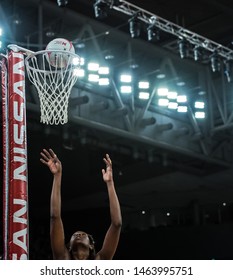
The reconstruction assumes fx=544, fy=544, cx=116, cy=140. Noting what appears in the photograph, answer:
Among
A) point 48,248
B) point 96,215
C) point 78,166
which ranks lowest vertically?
point 48,248

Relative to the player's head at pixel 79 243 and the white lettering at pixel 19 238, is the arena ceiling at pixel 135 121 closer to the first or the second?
the white lettering at pixel 19 238

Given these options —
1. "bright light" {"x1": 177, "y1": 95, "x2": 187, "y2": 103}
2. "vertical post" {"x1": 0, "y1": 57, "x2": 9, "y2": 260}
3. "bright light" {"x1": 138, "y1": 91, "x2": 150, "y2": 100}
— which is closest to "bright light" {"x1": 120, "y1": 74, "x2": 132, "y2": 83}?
"bright light" {"x1": 138, "y1": 91, "x2": 150, "y2": 100}

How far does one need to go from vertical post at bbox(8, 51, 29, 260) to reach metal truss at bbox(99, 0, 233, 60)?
6.48 meters

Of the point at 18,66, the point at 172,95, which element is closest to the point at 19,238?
the point at 18,66

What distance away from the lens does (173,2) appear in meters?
12.3

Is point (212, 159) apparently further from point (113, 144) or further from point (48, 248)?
point (48, 248)

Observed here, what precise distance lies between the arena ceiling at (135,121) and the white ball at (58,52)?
5852mm

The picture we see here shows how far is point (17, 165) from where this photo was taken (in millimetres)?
4188

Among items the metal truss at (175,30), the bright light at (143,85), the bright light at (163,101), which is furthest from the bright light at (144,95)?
the metal truss at (175,30)

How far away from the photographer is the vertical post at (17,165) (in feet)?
13.4

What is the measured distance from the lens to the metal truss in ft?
35.6

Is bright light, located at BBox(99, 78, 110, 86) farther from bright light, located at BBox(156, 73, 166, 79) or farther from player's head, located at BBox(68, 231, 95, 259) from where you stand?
player's head, located at BBox(68, 231, 95, 259)

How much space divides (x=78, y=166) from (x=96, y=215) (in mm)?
3074

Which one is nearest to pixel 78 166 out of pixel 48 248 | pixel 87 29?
pixel 48 248
